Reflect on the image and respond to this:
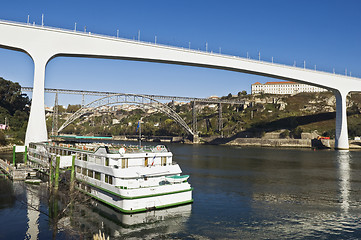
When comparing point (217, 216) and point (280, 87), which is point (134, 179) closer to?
point (217, 216)

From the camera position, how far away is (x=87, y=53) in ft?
136

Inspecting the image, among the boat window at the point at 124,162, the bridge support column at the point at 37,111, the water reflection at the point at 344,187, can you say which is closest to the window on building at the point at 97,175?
the boat window at the point at 124,162

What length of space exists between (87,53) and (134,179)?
27.9 metres

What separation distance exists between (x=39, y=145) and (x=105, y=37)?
18772 millimetres

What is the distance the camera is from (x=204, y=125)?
440ft

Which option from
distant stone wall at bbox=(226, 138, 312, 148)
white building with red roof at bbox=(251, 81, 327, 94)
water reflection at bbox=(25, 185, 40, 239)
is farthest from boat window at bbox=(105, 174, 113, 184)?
white building with red roof at bbox=(251, 81, 327, 94)

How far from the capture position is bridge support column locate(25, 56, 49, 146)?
35031mm

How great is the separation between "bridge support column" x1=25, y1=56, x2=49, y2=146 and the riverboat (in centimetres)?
1557

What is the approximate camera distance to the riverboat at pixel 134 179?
17.8 meters

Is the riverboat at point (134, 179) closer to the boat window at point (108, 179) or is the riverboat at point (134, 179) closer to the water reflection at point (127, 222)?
the boat window at point (108, 179)

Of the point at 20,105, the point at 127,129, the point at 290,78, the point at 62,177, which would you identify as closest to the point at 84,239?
the point at 62,177

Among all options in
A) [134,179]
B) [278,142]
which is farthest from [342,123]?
[134,179]

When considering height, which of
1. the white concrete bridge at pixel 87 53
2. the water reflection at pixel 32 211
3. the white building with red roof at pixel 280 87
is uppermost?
the white building with red roof at pixel 280 87

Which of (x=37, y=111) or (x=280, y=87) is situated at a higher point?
(x=280, y=87)
